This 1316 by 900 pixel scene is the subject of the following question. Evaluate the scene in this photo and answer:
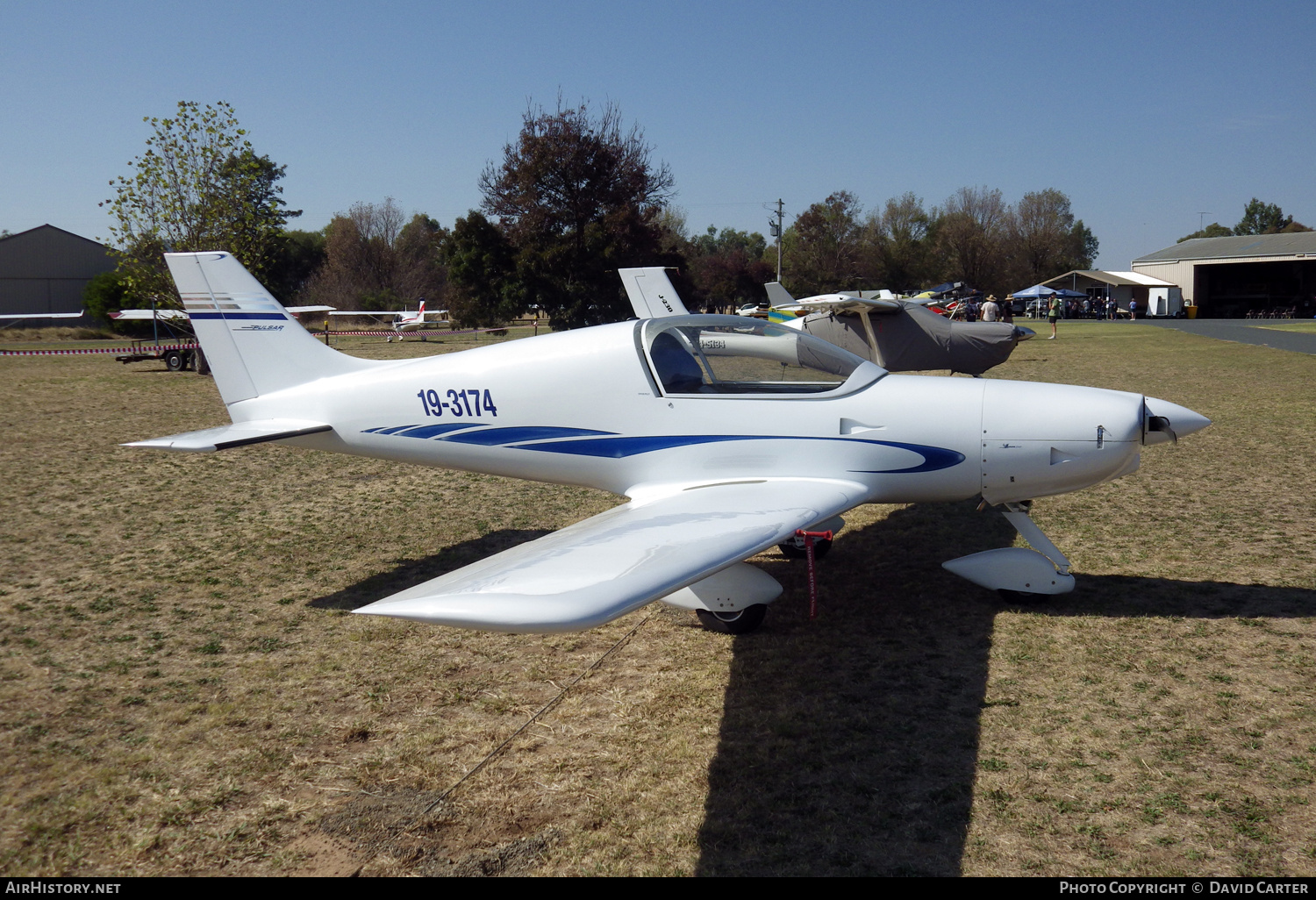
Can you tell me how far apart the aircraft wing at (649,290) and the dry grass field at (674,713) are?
8.47 meters

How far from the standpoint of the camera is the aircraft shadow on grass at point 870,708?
320cm

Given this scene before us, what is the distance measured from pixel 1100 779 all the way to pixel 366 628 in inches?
167

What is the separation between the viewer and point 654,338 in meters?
5.83

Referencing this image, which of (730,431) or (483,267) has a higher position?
(483,267)

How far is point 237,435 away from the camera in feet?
20.2

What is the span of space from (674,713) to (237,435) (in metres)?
3.92

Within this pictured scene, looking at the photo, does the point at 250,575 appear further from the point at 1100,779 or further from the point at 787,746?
the point at 1100,779

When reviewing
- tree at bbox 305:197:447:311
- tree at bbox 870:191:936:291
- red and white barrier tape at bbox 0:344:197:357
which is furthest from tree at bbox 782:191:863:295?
red and white barrier tape at bbox 0:344:197:357

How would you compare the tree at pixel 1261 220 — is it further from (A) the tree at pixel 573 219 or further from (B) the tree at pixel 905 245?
(A) the tree at pixel 573 219

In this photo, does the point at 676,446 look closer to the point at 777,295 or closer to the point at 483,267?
the point at 777,295

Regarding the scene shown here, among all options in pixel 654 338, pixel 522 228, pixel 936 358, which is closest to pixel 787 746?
pixel 654 338

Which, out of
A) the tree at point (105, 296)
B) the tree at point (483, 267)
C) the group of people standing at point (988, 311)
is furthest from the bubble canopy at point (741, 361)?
the tree at point (105, 296)

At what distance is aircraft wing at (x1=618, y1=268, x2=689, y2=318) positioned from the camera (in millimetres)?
15586

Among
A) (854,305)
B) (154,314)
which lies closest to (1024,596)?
(854,305)
